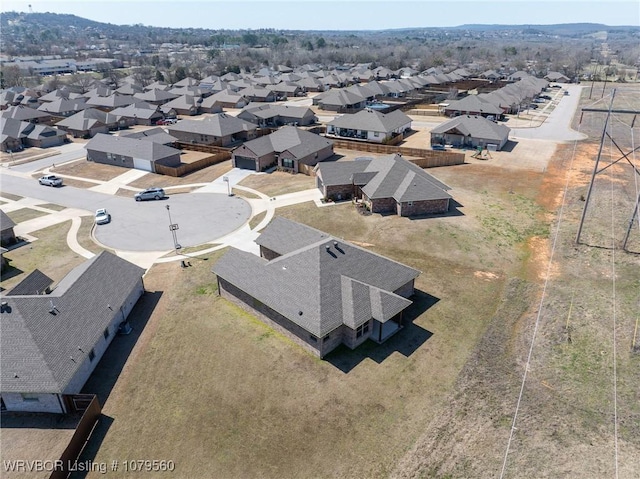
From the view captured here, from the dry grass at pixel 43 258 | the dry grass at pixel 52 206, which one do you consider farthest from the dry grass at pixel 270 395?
the dry grass at pixel 52 206

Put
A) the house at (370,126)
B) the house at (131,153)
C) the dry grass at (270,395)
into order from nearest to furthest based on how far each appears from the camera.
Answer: the dry grass at (270,395), the house at (131,153), the house at (370,126)

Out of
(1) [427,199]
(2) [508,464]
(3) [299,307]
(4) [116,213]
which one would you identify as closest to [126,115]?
(4) [116,213]

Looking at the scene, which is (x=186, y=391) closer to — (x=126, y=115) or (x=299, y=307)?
(x=299, y=307)

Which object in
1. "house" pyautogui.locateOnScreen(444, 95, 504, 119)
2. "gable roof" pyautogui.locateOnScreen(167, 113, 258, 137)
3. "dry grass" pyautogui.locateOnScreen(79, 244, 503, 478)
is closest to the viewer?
"dry grass" pyautogui.locateOnScreen(79, 244, 503, 478)

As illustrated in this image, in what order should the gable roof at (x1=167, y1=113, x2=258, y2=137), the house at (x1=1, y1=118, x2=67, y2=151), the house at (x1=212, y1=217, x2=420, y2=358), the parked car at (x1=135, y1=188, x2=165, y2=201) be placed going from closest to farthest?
the house at (x1=212, y1=217, x2=420, y2=358)
the parked car at (x1=135, y1=188, x2=165, y2=201)
the gable roof at (x1=167, y1=113, x2=258, y2=137)
the house at (x1=1, y1=118, x2=67, y2=151)

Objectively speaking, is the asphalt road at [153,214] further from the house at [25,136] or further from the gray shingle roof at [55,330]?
the house at [25,136]

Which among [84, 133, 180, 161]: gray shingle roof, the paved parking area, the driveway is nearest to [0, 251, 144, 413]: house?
the paved parking area

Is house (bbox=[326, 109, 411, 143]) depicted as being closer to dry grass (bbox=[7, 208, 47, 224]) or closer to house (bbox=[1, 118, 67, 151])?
dry grass (bbox=[7, 208, 47, 224])
